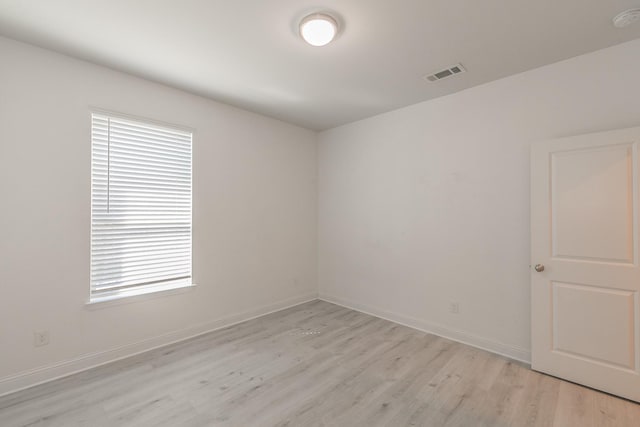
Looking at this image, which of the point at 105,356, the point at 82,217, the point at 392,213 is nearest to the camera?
the point at 82,217

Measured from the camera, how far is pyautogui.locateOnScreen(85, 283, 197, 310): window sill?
8.49 ft

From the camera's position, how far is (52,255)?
239 centimetres

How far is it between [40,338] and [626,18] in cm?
501

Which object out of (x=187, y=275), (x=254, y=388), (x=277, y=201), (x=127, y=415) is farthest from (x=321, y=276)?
(x=127, y=415)

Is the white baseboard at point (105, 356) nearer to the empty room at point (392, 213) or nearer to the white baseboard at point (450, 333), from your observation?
the empty room at point (392, 213)

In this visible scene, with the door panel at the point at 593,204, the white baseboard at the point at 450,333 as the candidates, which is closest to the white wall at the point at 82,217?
the white baseboard at the point at 450,333

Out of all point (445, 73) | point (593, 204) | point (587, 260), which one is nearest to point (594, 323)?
point (587, 260)

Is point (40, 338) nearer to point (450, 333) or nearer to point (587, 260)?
point (450, 333)

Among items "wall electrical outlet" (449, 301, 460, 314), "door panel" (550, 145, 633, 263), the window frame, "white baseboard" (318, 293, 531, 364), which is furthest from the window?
"door panel" (550, 145, 633, 263)

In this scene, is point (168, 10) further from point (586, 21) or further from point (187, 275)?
point (586, 21)

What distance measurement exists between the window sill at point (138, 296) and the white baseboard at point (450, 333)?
2277 mm

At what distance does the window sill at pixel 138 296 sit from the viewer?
2.59 meters

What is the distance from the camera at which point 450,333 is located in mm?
3188

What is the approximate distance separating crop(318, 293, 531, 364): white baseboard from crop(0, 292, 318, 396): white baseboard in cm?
145
